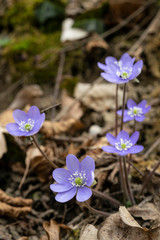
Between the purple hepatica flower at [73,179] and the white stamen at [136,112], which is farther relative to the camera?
the white stamen at [136,112]

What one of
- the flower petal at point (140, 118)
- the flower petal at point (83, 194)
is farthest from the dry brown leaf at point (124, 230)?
the flower petal at point (140, 118)

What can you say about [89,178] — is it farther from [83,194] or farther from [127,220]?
[127,220]

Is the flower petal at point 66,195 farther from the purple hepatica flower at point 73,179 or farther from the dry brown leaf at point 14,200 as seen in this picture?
the dry brown leaf at point 14,200

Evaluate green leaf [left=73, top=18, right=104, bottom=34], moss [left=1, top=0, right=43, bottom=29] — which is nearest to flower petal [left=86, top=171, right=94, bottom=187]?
green leaf [left=73, top=18, right=104, bottom=34]

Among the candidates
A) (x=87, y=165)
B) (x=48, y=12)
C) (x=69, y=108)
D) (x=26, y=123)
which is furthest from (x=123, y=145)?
(x=48, y=12)

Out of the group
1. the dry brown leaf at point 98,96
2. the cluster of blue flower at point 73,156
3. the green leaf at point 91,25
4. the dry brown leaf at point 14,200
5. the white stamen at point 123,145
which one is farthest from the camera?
the green leaf at point 91,25

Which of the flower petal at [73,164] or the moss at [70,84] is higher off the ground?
the flower petal at [73,164]
